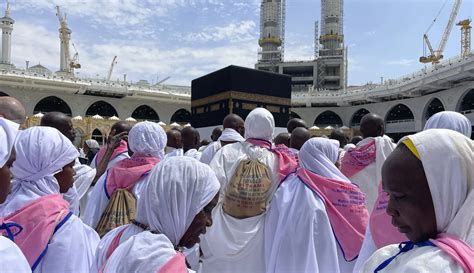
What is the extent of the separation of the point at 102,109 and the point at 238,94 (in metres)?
16.9

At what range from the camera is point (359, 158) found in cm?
317

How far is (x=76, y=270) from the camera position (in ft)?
4.50

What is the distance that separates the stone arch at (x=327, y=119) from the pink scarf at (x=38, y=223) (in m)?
33.4

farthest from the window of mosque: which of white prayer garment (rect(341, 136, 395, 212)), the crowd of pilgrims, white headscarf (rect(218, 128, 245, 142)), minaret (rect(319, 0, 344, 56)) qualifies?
white prayer garment (rect(341, 136, 395, 212))

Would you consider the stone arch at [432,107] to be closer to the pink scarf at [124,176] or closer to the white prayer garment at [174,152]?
the white prayer garment at [174,152]

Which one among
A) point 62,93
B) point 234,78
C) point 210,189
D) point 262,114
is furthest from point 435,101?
point 210,189

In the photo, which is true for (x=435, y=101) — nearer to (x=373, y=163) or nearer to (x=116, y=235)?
(x=373, y=163)

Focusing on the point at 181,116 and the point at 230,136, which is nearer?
the point at 230,136

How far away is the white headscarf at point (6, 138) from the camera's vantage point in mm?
995

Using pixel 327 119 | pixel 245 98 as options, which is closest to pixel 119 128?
pixel 245 98

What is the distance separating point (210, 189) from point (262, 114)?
1663 millimetres

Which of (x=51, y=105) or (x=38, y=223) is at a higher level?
(x=51, y=105)

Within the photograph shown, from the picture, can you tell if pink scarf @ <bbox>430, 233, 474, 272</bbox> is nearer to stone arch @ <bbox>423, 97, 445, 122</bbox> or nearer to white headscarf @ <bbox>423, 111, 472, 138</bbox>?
white headscarf @ <bbox>423, 111, 472, 138</bbox>

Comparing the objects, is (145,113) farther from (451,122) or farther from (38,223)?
(38,223)
